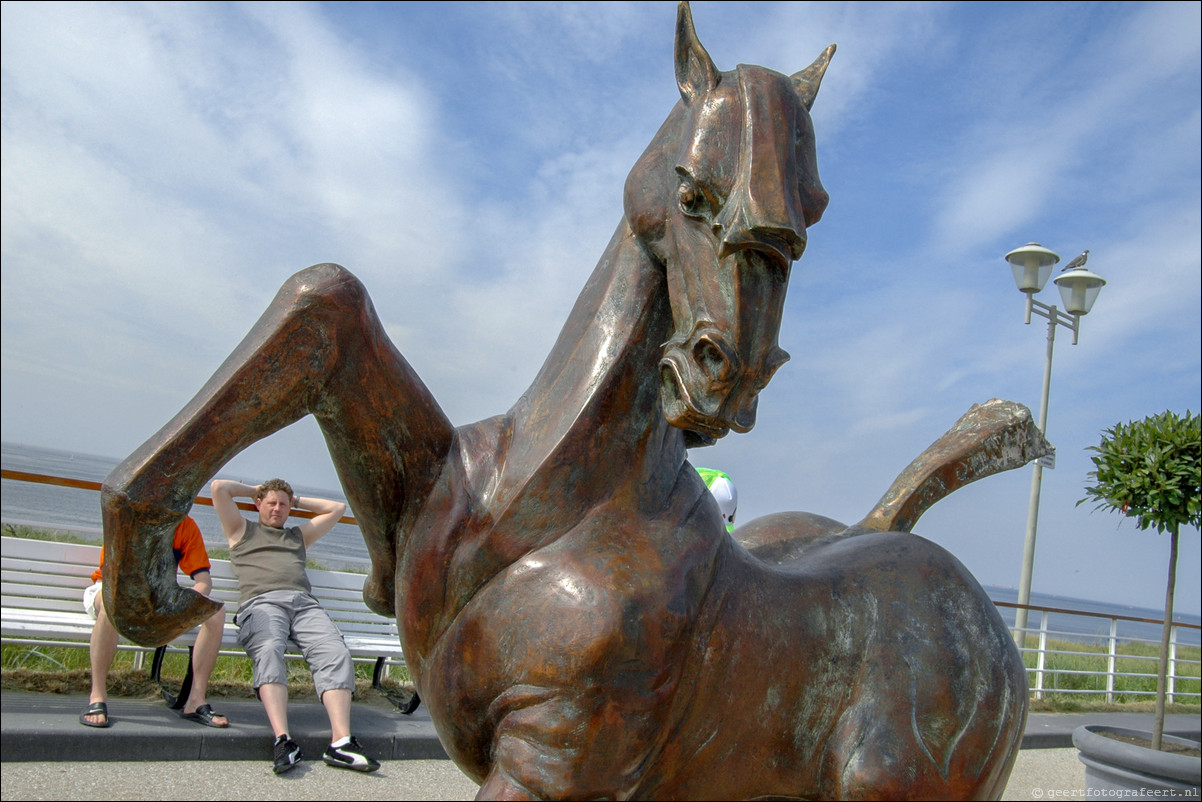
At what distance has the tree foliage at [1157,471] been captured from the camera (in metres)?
5.54

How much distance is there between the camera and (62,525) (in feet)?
17.0

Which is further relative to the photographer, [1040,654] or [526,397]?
[1040,654]

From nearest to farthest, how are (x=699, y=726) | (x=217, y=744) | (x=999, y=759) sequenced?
1. (x=699, y=726)
2. (x=999, y=759)
3. (x=217, y=744)

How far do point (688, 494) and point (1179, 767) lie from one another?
5.47 metres

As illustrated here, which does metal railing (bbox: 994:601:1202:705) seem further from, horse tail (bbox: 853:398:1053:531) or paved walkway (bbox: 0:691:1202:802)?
horse tail (bbox: 853:398:1053:531)

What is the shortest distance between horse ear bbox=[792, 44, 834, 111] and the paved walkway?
11.9 feet

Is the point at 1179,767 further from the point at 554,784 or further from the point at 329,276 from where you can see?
the point at 329,276

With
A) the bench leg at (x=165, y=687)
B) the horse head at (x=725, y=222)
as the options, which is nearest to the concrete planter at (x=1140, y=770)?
the bench leg at (x=165, y=687)

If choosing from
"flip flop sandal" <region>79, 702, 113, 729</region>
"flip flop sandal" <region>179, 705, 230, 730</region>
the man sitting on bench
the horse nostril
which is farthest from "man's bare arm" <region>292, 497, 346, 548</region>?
the horse nostril

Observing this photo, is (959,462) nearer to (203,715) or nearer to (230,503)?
(230,503)

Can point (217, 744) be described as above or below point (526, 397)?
below

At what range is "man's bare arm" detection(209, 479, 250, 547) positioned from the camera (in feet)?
12.6

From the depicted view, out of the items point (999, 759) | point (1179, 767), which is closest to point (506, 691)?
point (999, 759)

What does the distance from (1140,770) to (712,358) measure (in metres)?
5.68
